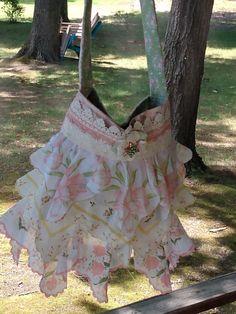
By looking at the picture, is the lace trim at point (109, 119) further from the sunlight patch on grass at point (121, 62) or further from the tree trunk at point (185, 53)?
the sunlight patch on grass at point (121, 62)

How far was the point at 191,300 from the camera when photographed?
179 centimetres

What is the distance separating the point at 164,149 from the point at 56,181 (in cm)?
29

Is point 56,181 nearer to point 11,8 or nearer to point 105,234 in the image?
point 105,234

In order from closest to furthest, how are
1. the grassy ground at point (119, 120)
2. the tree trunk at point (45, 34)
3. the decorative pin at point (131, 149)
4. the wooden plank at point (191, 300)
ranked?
the decorative pin at point (131, 149) < the wooden plank at point (191, 300) < the grassy ground at point (119, 120) < the tree trunk at point (45, 34)

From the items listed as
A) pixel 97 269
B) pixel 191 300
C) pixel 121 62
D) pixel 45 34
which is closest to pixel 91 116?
pixel 97 269

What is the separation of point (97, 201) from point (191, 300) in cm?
45

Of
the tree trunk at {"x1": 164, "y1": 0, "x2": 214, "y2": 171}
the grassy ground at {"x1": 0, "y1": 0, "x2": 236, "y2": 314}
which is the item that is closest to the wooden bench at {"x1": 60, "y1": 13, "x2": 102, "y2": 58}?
the grassy ground at {"x1": 0, "y1": 0, "x2": 236, "y2": 314}

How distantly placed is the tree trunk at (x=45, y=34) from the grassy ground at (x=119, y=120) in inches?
9.0

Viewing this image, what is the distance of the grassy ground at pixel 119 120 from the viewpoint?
3.24m

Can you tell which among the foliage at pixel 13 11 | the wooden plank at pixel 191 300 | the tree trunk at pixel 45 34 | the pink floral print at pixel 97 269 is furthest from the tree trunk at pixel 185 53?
the foliage at pixel 13 11

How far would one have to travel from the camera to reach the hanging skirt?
5.12 ft

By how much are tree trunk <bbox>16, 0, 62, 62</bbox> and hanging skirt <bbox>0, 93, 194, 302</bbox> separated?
8.08 meters

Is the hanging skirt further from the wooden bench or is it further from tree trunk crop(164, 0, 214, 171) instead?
the wooden bench

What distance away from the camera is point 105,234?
61.4 inches
